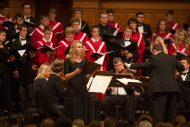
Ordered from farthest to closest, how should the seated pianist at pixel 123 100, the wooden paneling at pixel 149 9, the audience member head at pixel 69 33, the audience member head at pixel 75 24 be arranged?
the wooden paneling at pixel 149 9 → the audience member head at pixel 75 24 → the audience member head at pixel 69 33 → the seated pianist at pixel 123 100

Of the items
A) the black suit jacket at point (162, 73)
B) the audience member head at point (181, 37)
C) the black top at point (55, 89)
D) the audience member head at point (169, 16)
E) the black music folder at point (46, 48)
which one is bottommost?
the black top at point (55, 89)

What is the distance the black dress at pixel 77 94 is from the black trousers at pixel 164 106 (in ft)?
3.64

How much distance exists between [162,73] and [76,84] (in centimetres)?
136

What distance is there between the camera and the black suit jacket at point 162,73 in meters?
8.12

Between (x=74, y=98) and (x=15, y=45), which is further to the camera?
(x=15, y=45)

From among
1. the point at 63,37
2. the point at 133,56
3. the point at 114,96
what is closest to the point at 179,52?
the point at 133,56

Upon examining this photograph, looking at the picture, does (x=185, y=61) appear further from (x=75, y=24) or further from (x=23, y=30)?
(x=23, y=30)

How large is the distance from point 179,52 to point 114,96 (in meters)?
1.83

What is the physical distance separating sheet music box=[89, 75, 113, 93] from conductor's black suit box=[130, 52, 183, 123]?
443 millimetres

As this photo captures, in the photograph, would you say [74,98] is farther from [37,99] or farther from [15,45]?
[15,45]

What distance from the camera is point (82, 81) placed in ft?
27.5

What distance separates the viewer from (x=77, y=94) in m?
8.38

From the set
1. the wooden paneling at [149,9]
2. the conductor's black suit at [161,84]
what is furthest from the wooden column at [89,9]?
the conductor's black suit at [161,84]

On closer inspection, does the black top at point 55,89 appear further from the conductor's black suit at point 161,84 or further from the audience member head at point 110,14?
the audience member head at point 110,14
